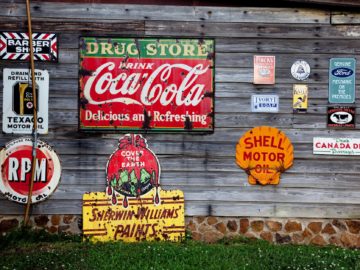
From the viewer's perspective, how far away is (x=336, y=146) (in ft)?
27.3

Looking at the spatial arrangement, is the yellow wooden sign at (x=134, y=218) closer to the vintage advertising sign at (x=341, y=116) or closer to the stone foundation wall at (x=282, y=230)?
the stone foundation wall at (x=282, y=230)

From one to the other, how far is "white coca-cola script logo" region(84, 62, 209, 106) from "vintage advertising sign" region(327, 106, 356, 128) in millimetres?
2122

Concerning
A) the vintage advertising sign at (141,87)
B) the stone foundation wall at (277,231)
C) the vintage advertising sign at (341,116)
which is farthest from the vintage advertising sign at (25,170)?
the vintage advertising sign at (341,116)

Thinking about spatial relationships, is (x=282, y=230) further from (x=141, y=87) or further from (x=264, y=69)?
(x=141, y=87)

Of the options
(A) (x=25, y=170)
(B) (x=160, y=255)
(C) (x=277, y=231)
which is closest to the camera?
(B) (x=160, y=255)

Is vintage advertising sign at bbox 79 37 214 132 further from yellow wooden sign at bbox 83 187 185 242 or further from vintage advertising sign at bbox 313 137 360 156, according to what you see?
vintage advertising sign at bbox 313 137 360 156

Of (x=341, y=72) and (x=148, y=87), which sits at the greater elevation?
(x=341, y=72)

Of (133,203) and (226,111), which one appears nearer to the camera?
(133,203)

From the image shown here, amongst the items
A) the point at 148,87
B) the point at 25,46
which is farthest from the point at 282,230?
the point at 25,46

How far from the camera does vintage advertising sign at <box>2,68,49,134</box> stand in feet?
26.8

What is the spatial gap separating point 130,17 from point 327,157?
392 centimetres

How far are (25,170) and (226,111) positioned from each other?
335cm

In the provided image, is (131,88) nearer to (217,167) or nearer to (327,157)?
(217,167)

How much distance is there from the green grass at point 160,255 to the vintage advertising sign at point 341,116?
6.50 ft
